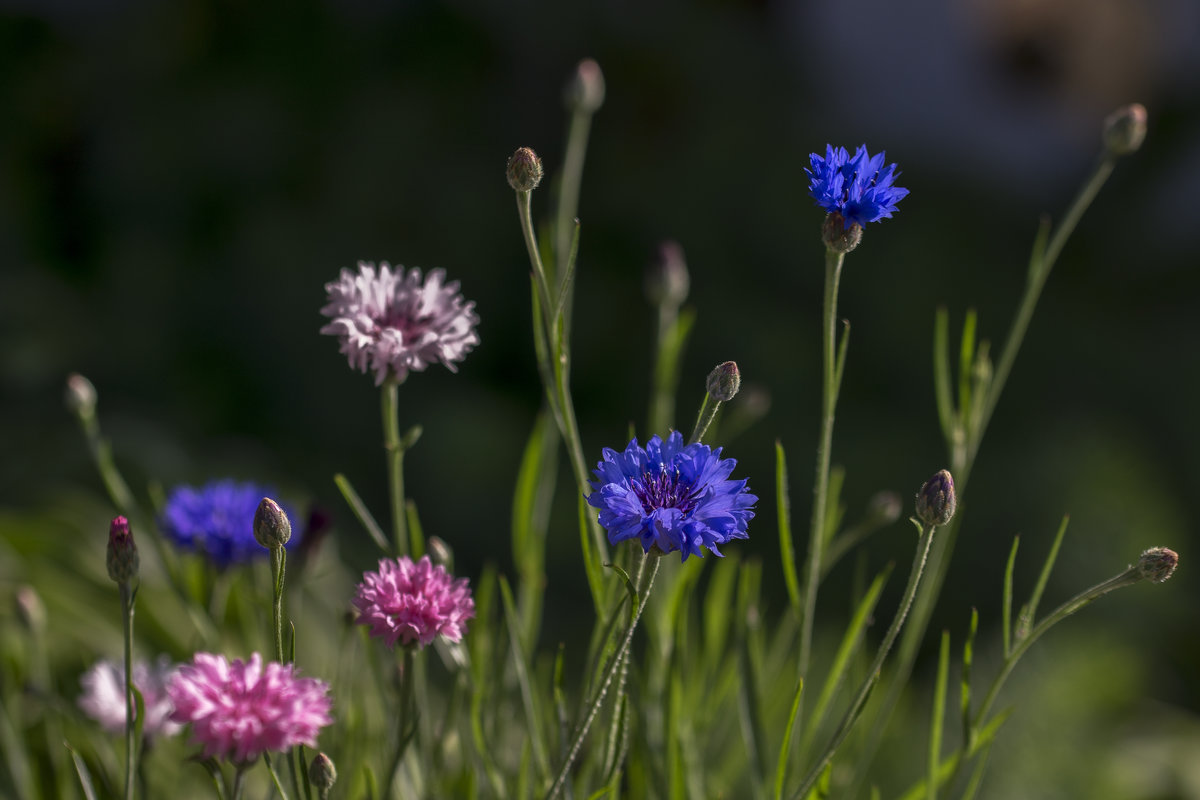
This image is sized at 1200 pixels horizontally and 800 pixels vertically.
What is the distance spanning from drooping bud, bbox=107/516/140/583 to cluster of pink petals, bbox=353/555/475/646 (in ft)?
0.20

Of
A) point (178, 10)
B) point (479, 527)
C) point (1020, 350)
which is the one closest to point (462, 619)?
point (479, 527)

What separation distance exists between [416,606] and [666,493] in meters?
0.08

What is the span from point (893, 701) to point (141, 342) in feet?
3.52

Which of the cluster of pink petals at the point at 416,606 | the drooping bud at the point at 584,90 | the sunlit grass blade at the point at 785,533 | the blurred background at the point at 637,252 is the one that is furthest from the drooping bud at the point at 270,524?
the blurred background at the point at 637,252

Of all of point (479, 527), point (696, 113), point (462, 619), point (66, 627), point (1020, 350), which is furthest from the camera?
point (696, 113)

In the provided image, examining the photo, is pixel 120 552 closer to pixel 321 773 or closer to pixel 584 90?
pixel 321 773

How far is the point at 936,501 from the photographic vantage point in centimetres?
27

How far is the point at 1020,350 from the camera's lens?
1348mm

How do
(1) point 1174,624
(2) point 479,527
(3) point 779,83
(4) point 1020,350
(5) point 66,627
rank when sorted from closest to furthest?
1. (5) point 66,627
2. (1) point 1174,624
3. (2) point 479,527
4. (4) point 1020,350
5. (3) point 779,83

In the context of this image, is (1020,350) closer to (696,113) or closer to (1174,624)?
(1174,624)

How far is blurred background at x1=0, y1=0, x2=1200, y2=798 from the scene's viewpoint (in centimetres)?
102

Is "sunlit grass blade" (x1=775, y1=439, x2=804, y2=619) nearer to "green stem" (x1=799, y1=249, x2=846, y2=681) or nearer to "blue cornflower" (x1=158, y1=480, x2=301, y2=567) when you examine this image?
"green stem" (x1=799, y1=249, x2=846, y2=681)

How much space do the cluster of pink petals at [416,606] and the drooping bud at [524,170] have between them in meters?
0.11

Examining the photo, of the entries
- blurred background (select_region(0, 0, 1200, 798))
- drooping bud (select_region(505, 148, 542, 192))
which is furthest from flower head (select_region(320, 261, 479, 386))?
blurred background (select_region(0, 0, 1200, 798))
